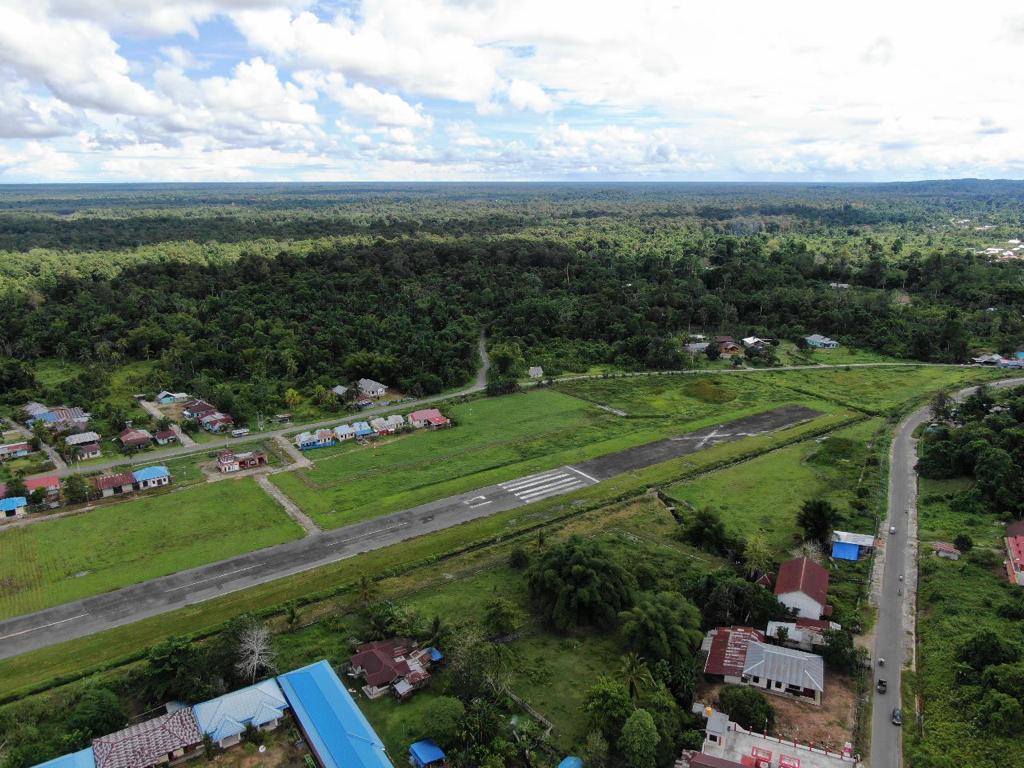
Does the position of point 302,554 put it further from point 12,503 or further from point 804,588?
point 804,588

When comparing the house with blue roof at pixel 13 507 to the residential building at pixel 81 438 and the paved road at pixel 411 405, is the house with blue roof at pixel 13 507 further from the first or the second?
the residential building at pixel 81 438

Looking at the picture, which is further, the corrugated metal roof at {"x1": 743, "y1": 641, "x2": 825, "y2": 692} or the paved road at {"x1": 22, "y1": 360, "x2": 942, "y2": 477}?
the paved road at {"x1": 22, "y1": 360, "x2": 942, "y2": 477}

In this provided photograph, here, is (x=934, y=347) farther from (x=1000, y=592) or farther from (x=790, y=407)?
(x=1000, y=592)

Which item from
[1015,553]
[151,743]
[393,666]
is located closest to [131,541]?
[151,743]

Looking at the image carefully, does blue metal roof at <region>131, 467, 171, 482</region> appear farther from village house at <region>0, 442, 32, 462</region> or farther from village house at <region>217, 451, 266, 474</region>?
village house at <region>0, 442, 32, 462</region>

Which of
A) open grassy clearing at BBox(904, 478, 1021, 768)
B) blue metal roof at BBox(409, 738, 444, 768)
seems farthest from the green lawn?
open grassy clearing at BBox(904, 478, 1021, 768)

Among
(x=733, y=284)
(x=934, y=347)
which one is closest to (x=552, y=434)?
(x=934, y=347)
